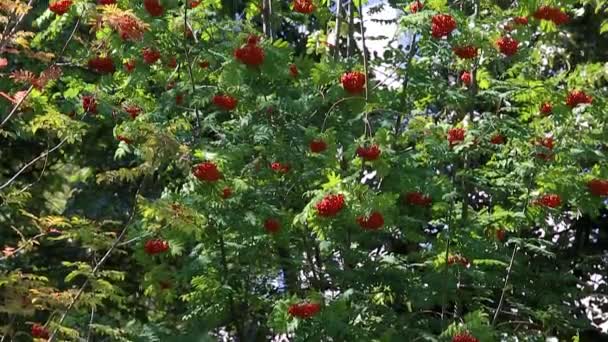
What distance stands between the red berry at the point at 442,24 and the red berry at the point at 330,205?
1.18 metres

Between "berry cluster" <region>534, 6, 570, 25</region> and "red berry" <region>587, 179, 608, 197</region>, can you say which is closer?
"berry cluster" <region>534, 6, 570, 25</region>

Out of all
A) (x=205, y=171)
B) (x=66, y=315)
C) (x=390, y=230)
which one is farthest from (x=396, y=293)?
(x=66, y=315)

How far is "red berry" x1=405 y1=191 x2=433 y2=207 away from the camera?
5258 millimetres

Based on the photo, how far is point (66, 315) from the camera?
469 centimetres

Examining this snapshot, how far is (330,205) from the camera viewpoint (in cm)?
429

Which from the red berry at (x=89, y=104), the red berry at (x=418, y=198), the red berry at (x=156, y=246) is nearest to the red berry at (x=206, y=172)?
the red berry at (x=156, y=246)

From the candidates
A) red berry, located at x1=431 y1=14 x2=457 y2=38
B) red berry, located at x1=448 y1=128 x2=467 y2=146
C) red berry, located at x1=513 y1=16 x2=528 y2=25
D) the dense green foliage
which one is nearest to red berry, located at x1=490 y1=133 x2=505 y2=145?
the dense green foliage

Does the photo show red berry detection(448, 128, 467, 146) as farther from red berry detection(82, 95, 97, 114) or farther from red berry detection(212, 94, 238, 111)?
red berry detection(82, 95, 97, 114)

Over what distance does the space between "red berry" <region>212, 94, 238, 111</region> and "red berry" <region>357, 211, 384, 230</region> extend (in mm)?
1097

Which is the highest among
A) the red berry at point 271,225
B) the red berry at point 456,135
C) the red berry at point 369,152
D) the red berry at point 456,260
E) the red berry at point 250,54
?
the red berry at point 250,54

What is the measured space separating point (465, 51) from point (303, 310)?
1.77 meters

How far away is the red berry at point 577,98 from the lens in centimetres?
516

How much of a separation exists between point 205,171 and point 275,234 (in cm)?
62

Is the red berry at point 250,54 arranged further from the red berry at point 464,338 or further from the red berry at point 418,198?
the red berry at point 464,338
